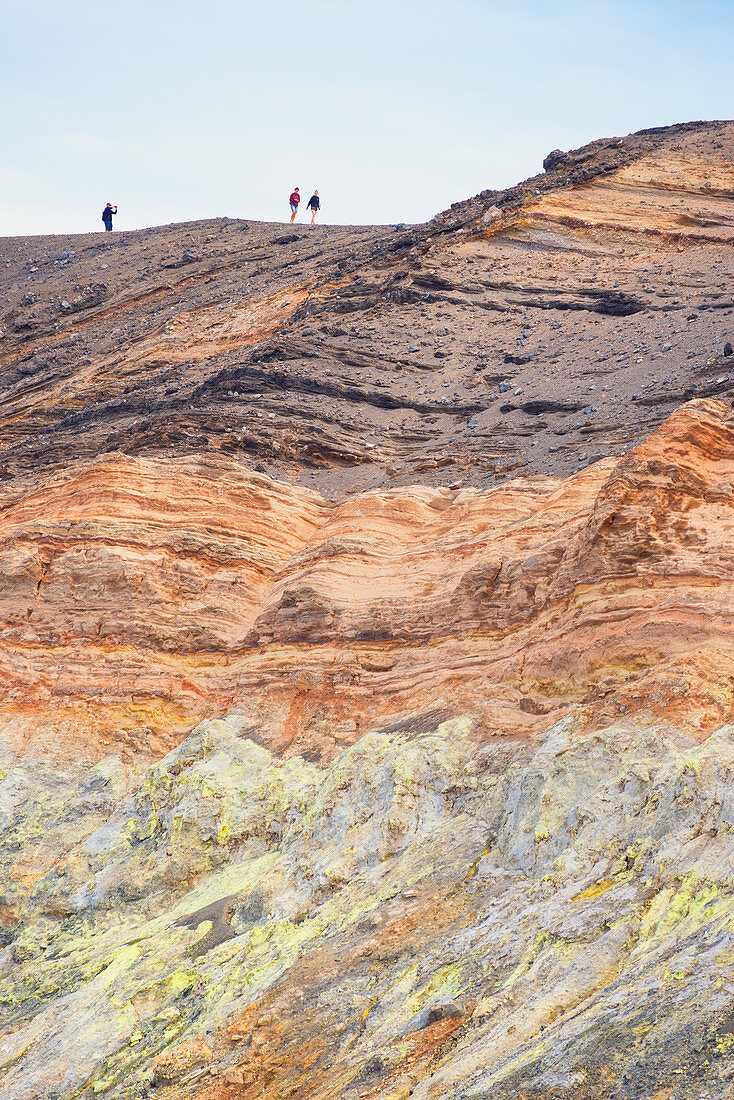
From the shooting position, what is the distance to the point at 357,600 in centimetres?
985

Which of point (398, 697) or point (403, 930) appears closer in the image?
point (403, 930)

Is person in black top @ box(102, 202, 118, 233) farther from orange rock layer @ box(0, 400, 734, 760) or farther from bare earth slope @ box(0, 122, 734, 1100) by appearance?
orange rock layer @ box(0, 400, 734, 760)

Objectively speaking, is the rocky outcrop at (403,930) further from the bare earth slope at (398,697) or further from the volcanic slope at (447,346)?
the volcanic slope at (447,346)

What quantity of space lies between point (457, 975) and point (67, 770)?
6.20 m

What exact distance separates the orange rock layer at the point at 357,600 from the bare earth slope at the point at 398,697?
0.04 metres

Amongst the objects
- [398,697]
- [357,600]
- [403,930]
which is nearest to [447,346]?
[357,600]

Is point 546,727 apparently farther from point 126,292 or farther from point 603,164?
point 126,292

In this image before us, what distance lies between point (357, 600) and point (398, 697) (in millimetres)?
1537

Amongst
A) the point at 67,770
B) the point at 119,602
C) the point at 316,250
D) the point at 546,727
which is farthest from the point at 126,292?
the point at 546,727

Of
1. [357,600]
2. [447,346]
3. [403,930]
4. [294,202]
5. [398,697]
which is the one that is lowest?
[403,930]

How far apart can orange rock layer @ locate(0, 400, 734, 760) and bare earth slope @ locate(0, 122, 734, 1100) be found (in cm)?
4

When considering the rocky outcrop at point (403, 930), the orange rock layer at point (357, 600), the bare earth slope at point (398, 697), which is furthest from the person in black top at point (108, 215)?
the rocky outcrop at point (403, 930)

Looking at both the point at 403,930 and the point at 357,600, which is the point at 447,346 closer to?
the point at 357,600

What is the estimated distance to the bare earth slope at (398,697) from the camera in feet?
16.0
